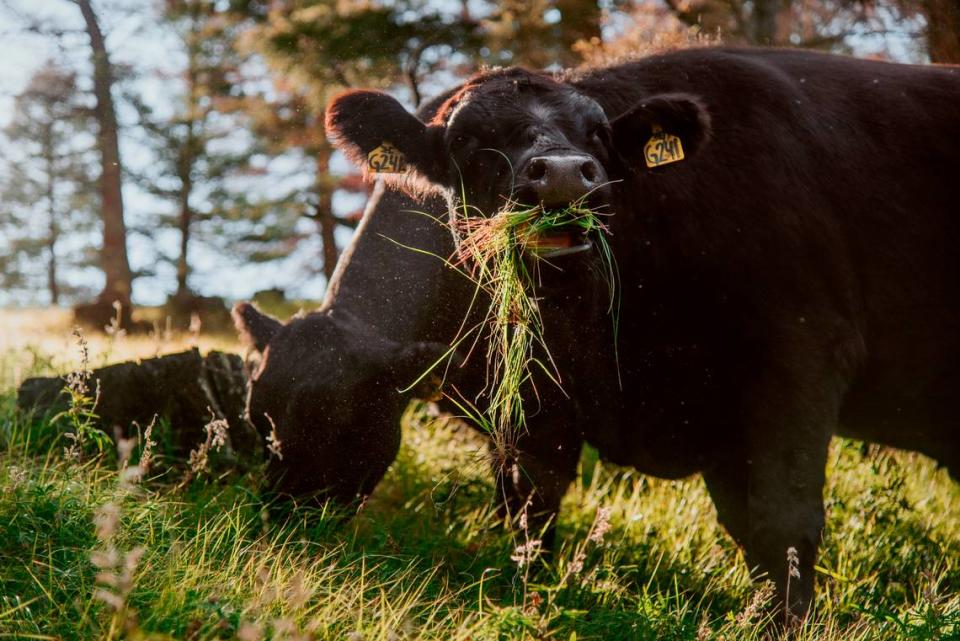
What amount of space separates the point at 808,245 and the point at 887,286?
661mm

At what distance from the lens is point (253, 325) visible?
4.47 metres

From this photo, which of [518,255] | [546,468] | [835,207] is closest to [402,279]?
[518,255]

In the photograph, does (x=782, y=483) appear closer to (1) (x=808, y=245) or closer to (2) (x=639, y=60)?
(1) (x=808, y=245)

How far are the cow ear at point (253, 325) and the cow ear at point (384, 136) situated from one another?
3.09ft

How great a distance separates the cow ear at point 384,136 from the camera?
4117 millimetres

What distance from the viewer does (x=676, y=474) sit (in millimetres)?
4617

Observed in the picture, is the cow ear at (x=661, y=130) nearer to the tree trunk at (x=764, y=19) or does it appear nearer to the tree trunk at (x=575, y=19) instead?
the tree trunk at (x=575, y=19)

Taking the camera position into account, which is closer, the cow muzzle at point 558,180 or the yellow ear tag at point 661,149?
the cow muzzle at point 558,180

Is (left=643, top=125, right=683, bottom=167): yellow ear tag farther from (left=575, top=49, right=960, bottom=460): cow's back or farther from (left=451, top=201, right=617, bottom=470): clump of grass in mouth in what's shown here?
(left=451, top=201, right=617, bottom=470): clump of grass in mouth

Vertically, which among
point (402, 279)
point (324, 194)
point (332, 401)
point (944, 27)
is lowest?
point (324, 194)

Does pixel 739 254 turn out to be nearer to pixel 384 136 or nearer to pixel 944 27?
pixel 384 136

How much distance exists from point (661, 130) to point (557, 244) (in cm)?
102

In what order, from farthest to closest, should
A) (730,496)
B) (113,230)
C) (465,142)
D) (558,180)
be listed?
1. (113,230)
2. (730,496)
3. (465,142)
4. (558,180)

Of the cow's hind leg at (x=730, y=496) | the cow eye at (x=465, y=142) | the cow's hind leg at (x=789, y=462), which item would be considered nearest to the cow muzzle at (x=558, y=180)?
the cow eye at (x=465, y=142)
